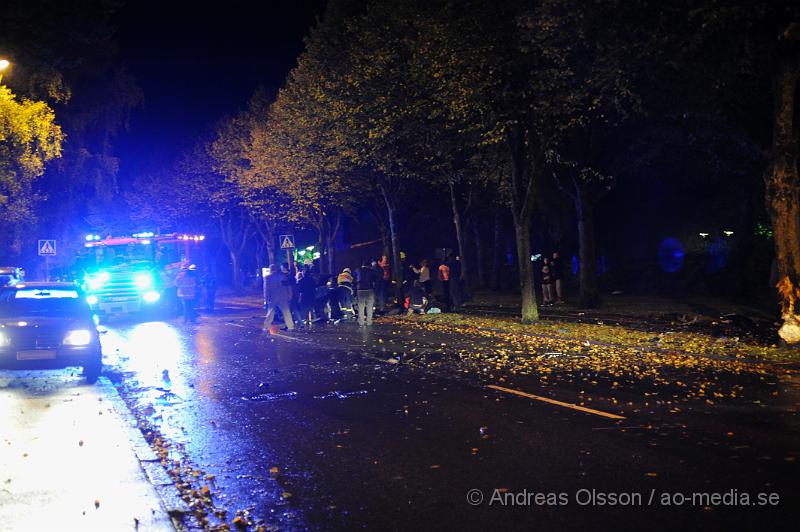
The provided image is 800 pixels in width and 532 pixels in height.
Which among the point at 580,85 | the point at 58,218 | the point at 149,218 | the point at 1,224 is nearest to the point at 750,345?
the point at 580,85

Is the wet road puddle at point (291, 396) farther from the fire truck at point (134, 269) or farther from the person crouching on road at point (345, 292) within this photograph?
the fire truck at point (134, 269)

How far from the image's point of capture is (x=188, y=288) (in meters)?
29.3

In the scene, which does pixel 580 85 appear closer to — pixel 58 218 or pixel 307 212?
pixel 307 212

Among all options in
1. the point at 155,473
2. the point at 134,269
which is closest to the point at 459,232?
the point at 134,269

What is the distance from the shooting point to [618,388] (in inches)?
450

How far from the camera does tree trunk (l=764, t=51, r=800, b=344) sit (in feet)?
48.3

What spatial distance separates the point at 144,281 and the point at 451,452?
22.5 metres

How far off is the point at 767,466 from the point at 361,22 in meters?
23.6

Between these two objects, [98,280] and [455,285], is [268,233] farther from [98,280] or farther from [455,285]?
[455,285]

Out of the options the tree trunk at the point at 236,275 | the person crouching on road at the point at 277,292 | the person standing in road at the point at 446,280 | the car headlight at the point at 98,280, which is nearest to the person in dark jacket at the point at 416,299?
the person standing in road at the point at 446,280

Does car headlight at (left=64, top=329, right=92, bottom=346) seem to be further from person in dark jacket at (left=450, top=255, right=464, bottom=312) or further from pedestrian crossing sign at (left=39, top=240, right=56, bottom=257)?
pedestrian crossing sign at (left=39, top=240, right=56, bottom=257)

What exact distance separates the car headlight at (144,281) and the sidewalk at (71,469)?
54.2 feet

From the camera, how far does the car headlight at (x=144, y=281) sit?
28.0m

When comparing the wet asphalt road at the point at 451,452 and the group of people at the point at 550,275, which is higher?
the group of people at the point at 550,275
